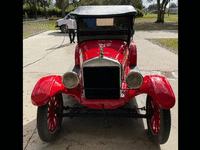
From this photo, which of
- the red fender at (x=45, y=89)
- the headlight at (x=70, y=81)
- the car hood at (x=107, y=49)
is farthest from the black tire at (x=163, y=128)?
the red fender at (x=45, y=89)

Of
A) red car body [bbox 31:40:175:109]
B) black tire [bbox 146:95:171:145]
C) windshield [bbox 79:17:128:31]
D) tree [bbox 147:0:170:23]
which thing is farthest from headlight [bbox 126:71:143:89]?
tree [bbox 147:0:170:23]

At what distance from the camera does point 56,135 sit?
3.27 m

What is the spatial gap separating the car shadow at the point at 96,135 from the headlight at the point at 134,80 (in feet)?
3.03

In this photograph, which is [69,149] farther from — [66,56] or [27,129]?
[66,56]

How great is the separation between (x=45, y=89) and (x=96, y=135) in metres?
1.21

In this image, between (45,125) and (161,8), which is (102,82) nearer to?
(45,125)

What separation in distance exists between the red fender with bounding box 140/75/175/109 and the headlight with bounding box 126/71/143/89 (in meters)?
0.12

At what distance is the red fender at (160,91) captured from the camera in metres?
2.79

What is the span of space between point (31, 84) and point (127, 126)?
3.34m

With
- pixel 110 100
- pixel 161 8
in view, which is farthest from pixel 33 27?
pixel 161 8

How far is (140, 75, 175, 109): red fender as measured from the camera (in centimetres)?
279

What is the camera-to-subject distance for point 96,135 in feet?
11.0

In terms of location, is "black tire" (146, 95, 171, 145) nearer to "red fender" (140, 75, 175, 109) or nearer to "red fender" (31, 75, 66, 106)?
"red fender" (140, 75, 175, 109)
